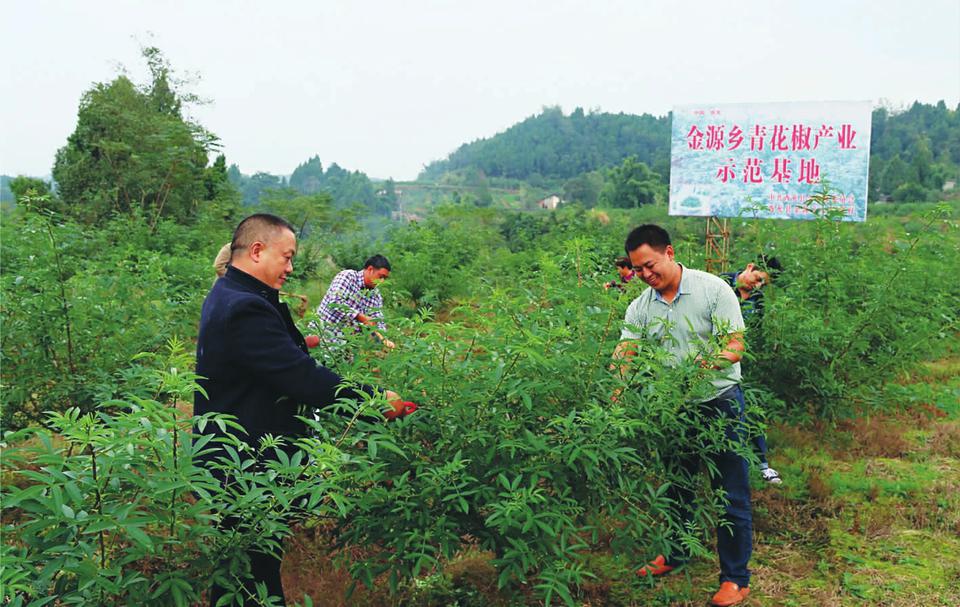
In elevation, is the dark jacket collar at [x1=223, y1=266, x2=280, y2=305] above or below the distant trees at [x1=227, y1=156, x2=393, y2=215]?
below

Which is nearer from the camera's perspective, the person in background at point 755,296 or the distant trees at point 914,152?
the person in background at point 755,296

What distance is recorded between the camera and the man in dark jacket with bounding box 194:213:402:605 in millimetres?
2174

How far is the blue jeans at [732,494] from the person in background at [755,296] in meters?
1.19

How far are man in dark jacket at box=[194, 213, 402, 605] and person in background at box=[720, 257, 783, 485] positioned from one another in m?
2.91

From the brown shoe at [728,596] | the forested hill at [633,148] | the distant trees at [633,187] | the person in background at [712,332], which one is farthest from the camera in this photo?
the forested hill at [633,148]

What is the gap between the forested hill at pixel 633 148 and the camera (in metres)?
43.3

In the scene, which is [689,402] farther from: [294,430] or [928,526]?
[928,526]

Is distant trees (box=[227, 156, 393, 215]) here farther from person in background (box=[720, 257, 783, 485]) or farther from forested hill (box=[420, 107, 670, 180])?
person in background (box=[720, 257, 783, 485])

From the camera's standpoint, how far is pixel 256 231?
232 cm

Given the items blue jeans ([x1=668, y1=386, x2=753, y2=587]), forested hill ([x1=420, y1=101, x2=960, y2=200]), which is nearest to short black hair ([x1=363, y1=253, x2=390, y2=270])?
blue jeans ([x1=668, y1=386, x2=753, y2=587])

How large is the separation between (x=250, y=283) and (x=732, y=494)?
2.20 metres

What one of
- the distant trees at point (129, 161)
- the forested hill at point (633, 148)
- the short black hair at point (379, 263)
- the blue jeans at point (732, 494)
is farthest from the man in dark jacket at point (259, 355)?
the forested hill at point (633, 148)

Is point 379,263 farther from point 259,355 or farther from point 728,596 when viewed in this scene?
point 728,596

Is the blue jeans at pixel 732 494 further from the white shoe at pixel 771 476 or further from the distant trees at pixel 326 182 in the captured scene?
the distant trees at pixel 326 182
